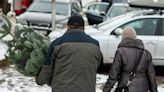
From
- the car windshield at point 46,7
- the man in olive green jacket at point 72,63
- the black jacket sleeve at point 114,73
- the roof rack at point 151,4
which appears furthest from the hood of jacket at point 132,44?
the car windshield at point 46,7

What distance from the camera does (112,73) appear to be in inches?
262

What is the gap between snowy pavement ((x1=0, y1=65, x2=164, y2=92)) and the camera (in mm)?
9789

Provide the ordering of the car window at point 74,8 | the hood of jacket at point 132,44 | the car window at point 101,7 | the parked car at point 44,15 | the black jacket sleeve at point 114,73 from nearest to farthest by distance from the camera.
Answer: the black jacket sleeve at point 114,73 → the hood of jacket at point 132,44 → the parked car at point 44,15 → the car window at point 74,8 → the car window at point 101,7

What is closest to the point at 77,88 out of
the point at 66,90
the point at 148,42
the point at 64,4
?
the point at 66,90

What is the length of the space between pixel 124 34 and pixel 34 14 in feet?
38.9

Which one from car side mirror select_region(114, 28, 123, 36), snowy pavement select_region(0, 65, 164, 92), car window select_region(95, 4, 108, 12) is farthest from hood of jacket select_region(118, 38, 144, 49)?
car window select_region(95, 4, 108, 12)

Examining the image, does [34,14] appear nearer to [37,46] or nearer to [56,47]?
[37,46]

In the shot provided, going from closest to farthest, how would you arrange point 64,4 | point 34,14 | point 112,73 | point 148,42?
point 112,73 → point 148,42 → point 34,14 → point 64,4

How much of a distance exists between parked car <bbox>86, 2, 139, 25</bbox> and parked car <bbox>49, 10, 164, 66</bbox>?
5654mm

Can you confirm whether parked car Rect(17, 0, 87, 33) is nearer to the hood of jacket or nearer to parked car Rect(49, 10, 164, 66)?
parked car Rect(49, 10, 164, 66)

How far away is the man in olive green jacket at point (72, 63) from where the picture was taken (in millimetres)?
5523

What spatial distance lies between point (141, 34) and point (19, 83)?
11.4ft

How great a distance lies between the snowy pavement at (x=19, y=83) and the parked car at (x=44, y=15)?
658cm

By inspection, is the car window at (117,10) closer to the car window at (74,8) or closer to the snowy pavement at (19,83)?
the car window at (74,8)
